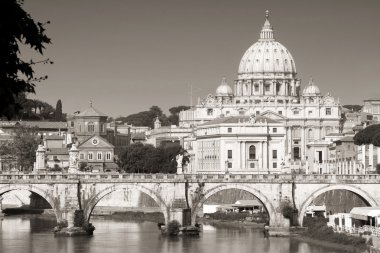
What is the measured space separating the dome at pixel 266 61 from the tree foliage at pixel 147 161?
4495 centimetres

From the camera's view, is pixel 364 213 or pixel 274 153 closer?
pixel 364 213

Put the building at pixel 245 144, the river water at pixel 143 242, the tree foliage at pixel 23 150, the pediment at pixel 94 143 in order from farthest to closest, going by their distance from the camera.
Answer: the pediment at pixel 94 143 < the building at pixel 245 144 < the tree foliage at pixel 23 150 < the river water at pixel 143 242

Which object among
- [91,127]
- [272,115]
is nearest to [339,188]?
[272,115]

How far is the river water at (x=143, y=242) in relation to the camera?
55.5 m

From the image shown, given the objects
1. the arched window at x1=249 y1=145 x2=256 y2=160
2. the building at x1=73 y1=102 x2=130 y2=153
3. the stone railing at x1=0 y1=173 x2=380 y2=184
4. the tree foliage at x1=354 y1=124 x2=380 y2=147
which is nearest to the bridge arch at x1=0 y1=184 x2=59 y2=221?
the stone railing at x1=0 y1=173 x2=380 y2=184

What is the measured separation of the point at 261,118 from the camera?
436ft

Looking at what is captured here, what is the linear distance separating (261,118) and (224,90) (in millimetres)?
34652

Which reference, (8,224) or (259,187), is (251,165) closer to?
(8,224)

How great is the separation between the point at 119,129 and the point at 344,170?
76.3 m

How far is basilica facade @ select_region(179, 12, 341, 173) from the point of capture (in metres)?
130

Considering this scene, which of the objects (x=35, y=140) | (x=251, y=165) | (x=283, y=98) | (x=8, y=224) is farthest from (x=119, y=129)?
(x=8, y=224)

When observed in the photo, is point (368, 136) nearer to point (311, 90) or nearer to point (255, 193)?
point (255, 193)

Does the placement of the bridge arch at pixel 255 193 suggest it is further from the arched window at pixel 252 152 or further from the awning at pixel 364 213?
the arched window at pixel 252 152

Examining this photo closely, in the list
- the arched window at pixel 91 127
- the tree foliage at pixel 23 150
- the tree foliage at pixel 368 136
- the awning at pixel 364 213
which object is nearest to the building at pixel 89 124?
the arched window at pixel 91 127
